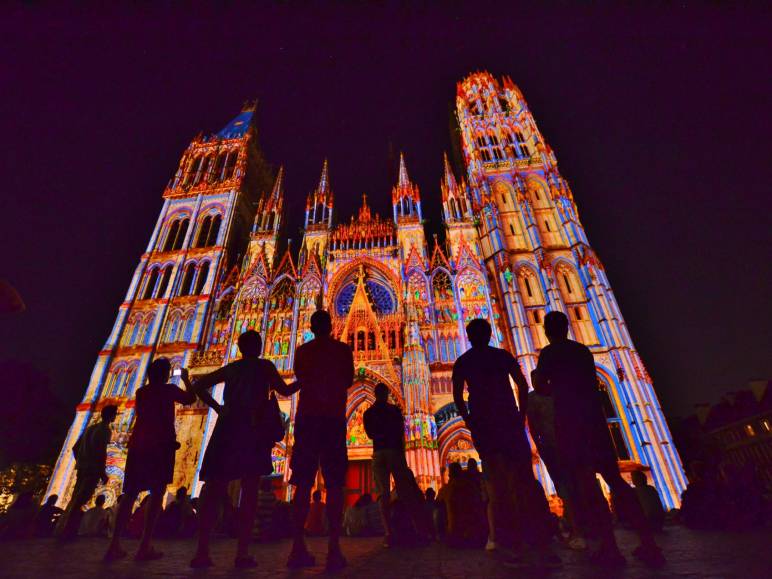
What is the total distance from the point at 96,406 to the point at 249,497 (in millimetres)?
23217

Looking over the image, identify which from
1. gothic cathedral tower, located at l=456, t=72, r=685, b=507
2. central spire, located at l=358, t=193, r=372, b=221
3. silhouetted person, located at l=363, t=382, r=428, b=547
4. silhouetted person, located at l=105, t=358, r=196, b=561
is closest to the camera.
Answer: silhouetted person, located at l=105, t=358, r=196, b=561

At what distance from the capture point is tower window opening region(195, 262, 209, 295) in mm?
25266

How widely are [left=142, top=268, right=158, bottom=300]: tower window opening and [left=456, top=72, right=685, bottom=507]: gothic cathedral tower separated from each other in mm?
23322

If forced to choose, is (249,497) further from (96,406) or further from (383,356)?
(96,406)

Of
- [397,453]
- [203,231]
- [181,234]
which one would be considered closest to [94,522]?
[397,453]

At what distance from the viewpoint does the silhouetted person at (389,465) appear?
4.23 meters

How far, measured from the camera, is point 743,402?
33219 mm

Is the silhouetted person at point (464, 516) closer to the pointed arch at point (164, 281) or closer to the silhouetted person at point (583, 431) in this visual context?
the silhouetted person at point (583, 431)

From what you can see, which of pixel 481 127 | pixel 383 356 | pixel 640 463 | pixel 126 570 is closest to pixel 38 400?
pixel 383 356

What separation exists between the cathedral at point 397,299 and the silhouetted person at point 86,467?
12660 mm

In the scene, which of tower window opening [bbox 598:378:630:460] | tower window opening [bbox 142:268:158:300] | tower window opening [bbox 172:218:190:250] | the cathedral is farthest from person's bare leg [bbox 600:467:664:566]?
tower window opening [bbox 172:218:190:250]

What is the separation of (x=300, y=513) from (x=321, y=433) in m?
0.64

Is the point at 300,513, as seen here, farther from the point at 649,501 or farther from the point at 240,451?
the point at 649,501

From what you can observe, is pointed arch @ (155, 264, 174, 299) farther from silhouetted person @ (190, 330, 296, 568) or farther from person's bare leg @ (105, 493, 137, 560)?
silhouetted person @ (190, 330, 296, 568)
